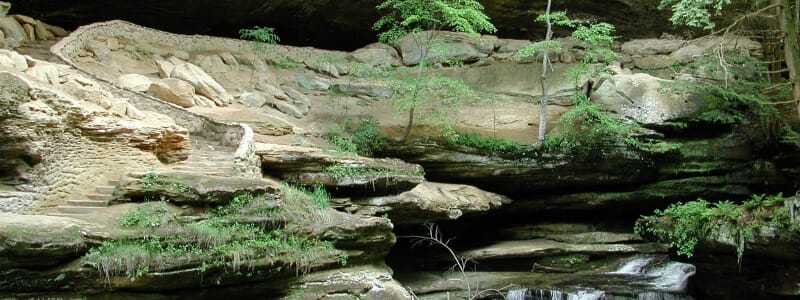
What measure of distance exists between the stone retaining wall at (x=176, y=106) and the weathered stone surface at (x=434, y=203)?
10.1ft

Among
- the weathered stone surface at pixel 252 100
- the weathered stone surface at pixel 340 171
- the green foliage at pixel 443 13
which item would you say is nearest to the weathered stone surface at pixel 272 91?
the weathered stone surface at pixel 252 100

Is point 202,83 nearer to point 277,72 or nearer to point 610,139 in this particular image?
point 277,72

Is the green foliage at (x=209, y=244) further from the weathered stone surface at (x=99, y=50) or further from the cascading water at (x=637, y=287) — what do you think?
the weathered stone surface at (x=99, y=50)

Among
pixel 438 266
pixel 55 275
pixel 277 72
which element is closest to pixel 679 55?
pixel 438 266

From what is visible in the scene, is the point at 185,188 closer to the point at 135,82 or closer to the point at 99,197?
the point at 99,197

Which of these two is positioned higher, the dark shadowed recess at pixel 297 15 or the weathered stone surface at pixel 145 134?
the dark shadowed recess at pixel 297 15

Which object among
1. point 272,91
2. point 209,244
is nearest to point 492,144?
point 272,91

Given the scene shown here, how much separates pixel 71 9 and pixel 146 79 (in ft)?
25.4

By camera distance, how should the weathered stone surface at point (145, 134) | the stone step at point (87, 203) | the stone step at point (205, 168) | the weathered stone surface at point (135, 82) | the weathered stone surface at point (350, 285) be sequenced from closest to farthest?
the weathered stone surface at point (350, 285), the stone step at point (87, 203), the weathered stone surface at point (145, 134), the stone step at point (205, 168), the weathered stone surface at point (135, 82)

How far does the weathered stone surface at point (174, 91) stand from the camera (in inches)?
674

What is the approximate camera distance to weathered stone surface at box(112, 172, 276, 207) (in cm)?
1062

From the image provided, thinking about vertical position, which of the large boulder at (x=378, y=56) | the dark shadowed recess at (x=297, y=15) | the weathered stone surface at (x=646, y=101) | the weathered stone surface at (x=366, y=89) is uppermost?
the dark shadowed recess at (x=297, y=15)

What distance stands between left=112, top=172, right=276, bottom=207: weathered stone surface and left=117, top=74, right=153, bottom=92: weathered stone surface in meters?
6.95

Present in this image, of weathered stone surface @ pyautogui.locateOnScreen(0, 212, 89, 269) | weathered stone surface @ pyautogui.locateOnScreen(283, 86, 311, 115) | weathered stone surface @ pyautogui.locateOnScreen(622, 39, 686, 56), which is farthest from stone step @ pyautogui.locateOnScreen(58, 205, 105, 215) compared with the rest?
weathered stone surface @ pyautogui.locateOnScreen(622, 39, 686, 56)
